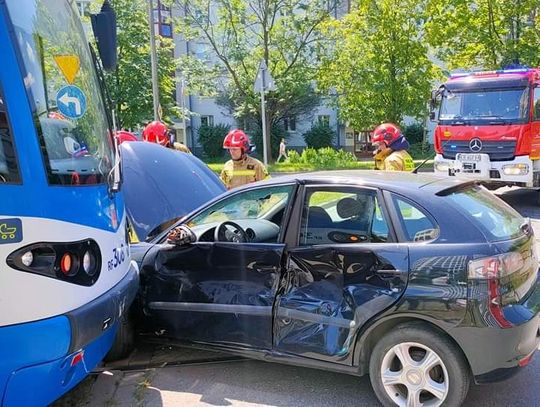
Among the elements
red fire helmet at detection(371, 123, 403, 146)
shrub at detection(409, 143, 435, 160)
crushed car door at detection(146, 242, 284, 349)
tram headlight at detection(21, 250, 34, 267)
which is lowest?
shrub at detection(409, 143, 435, 160)

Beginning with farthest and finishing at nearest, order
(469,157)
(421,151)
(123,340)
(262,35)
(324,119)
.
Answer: (324,119) < (421,151) < (262,35) < (469,157) < (123,340)

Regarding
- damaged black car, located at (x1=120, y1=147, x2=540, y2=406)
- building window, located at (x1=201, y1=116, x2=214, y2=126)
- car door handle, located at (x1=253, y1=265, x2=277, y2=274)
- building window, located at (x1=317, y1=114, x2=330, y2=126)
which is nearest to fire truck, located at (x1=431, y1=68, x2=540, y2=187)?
damaged black car, located at (x1=120, y1=147, x2=540, y2=406)

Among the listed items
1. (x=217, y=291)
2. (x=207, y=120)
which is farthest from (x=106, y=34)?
(x=207, y=120)

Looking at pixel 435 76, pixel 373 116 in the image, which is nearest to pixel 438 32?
pixel 435 76

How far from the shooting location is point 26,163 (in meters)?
2.57

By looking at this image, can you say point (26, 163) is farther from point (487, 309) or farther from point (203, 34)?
point (203, 34)

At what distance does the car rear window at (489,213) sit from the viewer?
319 centimetres

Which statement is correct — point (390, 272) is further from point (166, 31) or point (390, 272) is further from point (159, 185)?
point (166, 31)

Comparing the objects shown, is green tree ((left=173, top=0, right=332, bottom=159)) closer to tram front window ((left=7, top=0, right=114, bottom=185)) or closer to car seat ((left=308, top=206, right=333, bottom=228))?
car seat ((left=308, top=206, right=333, bottom=228))

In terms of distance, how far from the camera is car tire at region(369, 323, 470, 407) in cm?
306

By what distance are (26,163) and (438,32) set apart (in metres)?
19.6

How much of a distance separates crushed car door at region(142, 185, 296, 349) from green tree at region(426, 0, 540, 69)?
16882 millimetres

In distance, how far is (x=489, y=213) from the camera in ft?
11.1

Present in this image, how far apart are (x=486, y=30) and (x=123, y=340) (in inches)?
749
